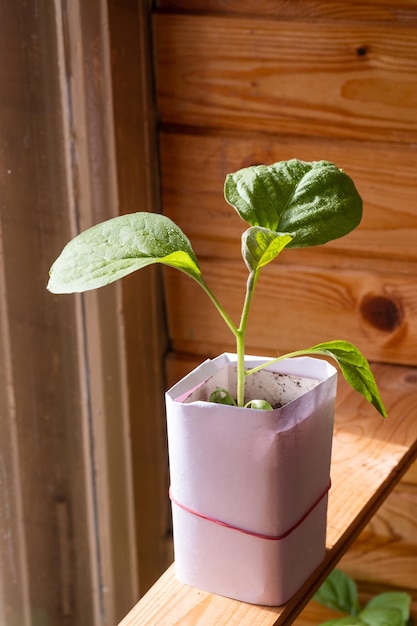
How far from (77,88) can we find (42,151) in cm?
9

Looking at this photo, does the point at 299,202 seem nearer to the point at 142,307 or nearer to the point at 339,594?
the point at 142,307

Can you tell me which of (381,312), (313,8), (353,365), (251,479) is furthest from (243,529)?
(313,8)

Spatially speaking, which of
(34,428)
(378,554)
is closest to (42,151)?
(34,428)

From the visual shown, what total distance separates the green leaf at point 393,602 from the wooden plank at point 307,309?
0.32 meters

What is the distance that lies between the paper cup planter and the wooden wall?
1.45 feet

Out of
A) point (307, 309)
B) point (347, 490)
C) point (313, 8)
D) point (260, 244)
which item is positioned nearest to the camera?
point (260, 244)

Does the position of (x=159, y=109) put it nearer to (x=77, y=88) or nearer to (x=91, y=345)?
(x=77, y=88)

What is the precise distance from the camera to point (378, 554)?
1.29 m

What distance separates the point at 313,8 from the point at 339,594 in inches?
30.8

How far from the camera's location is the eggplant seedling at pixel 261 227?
0.68 metres

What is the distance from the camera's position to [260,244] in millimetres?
671

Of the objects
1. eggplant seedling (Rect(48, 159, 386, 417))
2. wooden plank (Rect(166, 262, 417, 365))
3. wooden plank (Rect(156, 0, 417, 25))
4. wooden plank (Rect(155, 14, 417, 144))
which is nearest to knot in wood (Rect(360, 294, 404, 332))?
wooden plank (Rect(166, 262, 417, 365))

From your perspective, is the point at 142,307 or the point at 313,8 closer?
the point at 313,8

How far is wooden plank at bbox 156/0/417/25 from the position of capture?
1.08m
